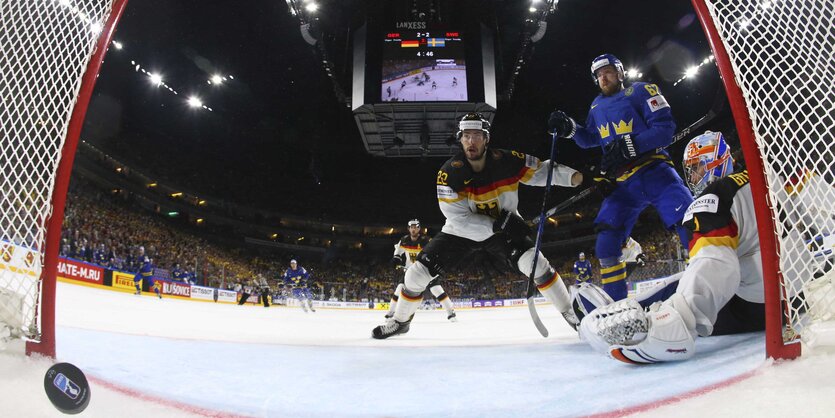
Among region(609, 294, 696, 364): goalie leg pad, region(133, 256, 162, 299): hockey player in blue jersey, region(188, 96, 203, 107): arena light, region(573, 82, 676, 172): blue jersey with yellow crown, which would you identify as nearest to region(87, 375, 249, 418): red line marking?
region(609, 294, 696, 364): goalie leg pad

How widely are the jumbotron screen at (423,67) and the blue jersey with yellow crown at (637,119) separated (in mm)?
5802

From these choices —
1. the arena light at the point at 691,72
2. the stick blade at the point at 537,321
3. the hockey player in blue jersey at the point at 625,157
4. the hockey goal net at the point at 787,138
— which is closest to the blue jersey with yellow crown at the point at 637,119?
the hockey player in blue jersey at the point at 625,157

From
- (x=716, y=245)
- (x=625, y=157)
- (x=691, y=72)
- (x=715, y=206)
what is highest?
(x=691, y=72)

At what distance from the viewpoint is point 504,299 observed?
17.1m

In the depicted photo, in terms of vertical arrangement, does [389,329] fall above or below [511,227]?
below

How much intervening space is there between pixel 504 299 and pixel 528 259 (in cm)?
1439

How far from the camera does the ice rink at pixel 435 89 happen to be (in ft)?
28.4

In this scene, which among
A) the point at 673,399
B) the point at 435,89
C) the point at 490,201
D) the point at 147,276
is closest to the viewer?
the point at 673,399

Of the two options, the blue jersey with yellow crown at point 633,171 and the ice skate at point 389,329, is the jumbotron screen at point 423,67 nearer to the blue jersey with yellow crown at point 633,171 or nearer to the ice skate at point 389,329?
the ice skate at point 389,329

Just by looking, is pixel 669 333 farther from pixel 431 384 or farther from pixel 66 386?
pixel 66 386

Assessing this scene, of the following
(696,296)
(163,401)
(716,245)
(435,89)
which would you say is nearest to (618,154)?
(716,245)

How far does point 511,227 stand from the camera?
10.5 feet

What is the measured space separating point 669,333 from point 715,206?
1.59 feet

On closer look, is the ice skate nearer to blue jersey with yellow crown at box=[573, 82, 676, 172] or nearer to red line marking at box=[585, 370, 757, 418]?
blue jersey with yellow crown at box=[573, 82, 676, 172]
